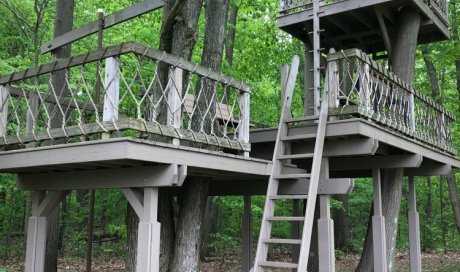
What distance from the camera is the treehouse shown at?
476 cm

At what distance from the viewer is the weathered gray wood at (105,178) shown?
15.8 feet

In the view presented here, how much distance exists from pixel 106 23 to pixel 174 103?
4111 mm

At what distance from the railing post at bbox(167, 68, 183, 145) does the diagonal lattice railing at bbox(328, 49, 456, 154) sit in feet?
7.07

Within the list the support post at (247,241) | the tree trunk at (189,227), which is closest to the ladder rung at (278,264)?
the tree trunk at (189,227)

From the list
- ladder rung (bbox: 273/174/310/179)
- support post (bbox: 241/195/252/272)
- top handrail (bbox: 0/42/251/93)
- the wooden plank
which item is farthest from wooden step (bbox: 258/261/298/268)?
the wooden plank

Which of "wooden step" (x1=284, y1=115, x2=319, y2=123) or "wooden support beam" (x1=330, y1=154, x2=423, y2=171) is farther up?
"wooden step" (x1=284, y1=115, x2=319, y2=123)

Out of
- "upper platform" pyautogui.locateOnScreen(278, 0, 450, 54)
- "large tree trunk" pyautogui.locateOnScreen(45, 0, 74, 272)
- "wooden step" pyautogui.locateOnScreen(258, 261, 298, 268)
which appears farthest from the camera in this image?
"large tree trunk" pyautogui.locateOnScreen(45, 0, 74, 272)

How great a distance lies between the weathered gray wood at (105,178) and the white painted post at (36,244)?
45cm

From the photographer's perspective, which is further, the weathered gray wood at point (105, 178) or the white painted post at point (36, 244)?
the white painted post at point (36, 244)

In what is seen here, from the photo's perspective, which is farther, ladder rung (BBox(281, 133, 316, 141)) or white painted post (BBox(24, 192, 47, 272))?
ladder rung (BBox(281, 133, 316, 141))

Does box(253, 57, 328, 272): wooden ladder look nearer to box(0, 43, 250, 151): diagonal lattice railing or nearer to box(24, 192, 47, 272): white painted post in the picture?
box(0, 43, 250, 151): diagonal lattice railing

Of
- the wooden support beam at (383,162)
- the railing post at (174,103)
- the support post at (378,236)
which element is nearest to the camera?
the railing post at (174,103)

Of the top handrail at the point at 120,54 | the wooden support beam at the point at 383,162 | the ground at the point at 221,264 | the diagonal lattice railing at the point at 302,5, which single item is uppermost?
the diagonal lattice railing at the point at 302,5

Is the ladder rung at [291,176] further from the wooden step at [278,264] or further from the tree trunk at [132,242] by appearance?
the tree trunk at [132,242]
